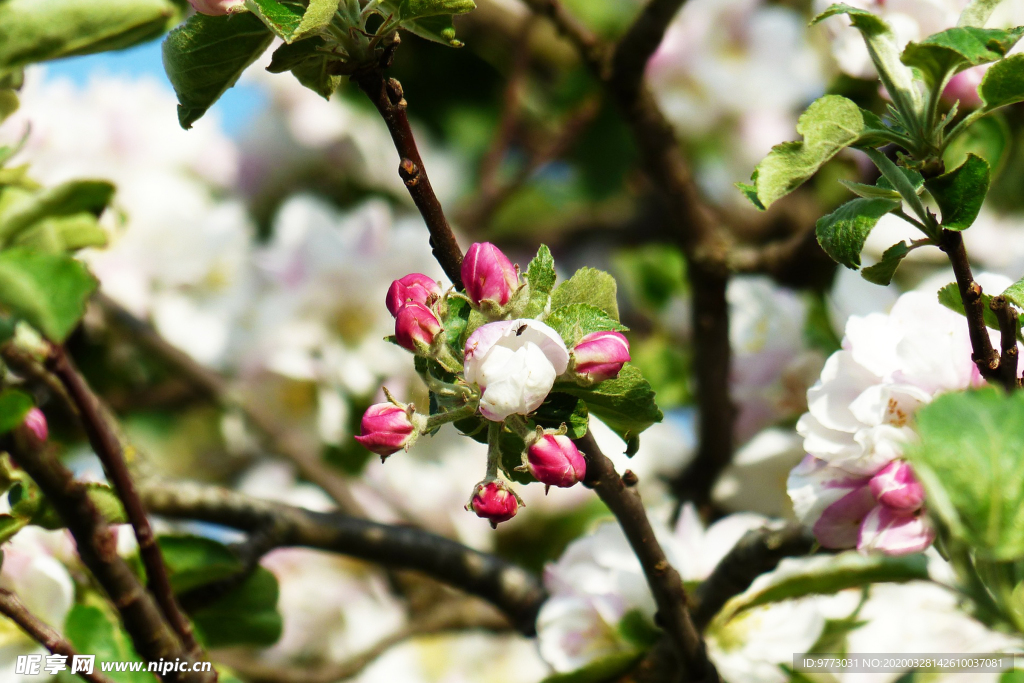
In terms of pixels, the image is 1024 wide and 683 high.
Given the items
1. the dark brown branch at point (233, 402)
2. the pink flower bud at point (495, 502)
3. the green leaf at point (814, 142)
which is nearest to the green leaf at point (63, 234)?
the pink flower bud at point (495, 502)

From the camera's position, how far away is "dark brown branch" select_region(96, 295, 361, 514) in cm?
157

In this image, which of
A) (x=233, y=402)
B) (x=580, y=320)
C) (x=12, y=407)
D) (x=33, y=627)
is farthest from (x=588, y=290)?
(x=233, y=402)

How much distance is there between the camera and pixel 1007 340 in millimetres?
583

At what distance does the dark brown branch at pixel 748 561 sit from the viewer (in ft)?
2.54

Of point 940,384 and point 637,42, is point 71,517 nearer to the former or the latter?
point 940,384

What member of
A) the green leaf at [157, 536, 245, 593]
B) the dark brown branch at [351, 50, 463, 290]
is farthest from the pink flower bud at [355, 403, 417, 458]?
the green leaf at [157, 536, 245, 593]

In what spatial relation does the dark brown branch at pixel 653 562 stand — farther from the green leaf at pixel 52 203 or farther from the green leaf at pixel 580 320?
the green leaf at pixel 52 203

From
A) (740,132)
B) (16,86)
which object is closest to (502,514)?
(16,86)

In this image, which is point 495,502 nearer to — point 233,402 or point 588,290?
point 588,290

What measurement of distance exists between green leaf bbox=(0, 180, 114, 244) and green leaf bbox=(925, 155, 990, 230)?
65 centimetres

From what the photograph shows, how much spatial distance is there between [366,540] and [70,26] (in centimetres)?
69

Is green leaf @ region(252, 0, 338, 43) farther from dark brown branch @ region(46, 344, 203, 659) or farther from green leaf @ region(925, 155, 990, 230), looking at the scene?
green leaf @ region(925, 155, 990, 230)

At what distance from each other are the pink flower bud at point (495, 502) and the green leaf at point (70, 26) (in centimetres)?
46

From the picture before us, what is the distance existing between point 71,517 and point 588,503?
1.22 m
